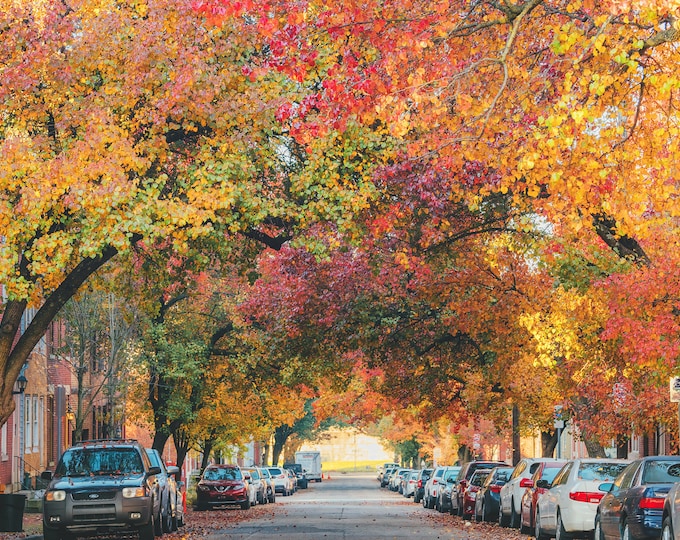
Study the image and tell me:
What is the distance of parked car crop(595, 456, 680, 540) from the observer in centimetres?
1503

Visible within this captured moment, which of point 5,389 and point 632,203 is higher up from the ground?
point 632,203

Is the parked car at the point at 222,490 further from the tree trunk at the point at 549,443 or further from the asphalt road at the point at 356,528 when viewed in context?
the tree trunk at the point at 549,443

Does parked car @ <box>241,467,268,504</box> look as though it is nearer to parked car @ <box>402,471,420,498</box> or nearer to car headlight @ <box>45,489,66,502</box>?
parked car @ <box>402,471,420,498</box>

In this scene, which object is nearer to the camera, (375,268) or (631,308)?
(631,308)

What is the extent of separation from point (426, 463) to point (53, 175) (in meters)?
84.0

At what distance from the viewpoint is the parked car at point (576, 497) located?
65.6 ft

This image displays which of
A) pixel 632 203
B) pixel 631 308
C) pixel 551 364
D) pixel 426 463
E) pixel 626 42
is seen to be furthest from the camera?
pixel 426 463

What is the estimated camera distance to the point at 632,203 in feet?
48.9

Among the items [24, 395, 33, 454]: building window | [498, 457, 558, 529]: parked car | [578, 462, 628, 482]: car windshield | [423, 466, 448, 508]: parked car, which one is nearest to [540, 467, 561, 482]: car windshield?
[498, 457, 558, 529]: parked car

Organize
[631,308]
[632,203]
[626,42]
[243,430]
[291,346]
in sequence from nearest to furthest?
[626,42]
[632,203]
[631,308]
[291,346]
[243,430]

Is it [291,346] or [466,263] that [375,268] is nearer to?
[466,263]

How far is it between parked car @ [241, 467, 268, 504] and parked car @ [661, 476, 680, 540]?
107 feet

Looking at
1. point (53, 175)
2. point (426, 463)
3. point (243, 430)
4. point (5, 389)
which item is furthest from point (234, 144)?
point (426, 463)

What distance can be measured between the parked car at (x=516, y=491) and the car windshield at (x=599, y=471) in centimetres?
529
